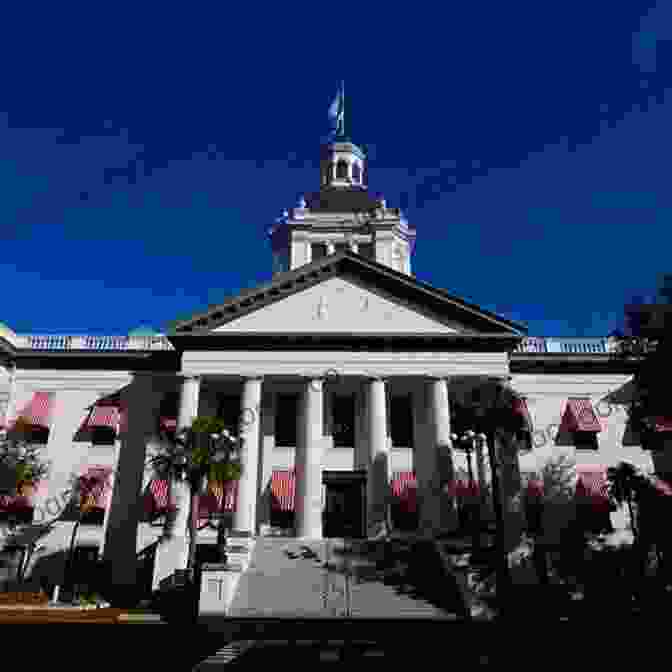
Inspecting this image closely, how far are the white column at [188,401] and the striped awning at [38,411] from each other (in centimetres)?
800

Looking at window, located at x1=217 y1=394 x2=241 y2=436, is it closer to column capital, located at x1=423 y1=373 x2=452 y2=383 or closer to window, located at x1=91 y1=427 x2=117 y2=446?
window, located at x1=91 y1=427 x2=117 y2=446

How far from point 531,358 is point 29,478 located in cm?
2754

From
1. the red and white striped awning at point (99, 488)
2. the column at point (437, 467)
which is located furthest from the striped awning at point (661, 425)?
the red and white striped awning at point (99, 488)

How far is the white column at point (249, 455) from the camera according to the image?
2980cm

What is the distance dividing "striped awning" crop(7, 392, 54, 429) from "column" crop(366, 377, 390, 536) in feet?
58.2

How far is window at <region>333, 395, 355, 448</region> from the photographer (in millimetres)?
33812

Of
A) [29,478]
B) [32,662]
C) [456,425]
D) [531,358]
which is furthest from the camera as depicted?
[531,358]

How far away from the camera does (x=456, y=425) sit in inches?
1132

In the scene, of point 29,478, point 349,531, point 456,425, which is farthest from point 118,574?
point 456,425

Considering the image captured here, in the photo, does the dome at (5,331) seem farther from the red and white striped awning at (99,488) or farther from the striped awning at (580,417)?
the striped awning at (580,417)

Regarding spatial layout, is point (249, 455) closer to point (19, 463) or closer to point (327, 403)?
point (327, 403)

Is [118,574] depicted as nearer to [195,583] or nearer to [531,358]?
[195,583]

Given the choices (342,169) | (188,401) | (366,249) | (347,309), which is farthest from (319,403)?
(342,169)

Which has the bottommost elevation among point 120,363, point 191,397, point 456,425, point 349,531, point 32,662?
point 32,662
